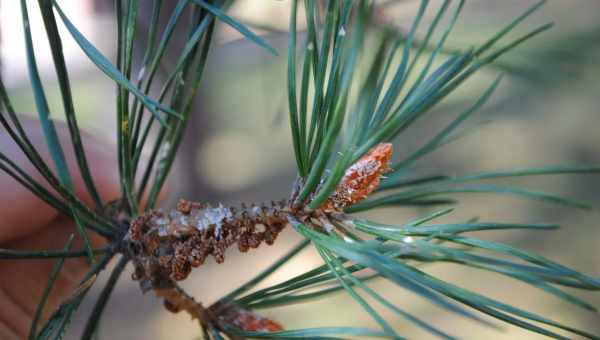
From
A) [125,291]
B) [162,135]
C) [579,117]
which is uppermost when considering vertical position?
[125,291]

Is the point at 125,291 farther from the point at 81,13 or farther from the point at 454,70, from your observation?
the point at 454,70

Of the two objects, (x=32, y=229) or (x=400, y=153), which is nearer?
(x=32, y=229)

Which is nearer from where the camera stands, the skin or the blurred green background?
the skin

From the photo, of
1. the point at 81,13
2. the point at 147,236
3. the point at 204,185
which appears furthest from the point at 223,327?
the point at 204,185

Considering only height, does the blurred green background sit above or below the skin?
above

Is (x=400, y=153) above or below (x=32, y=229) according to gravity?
above

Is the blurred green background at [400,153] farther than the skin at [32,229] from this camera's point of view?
Yes

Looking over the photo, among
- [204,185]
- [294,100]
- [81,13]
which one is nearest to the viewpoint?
[294,100]

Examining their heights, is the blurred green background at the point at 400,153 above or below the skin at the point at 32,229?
above
